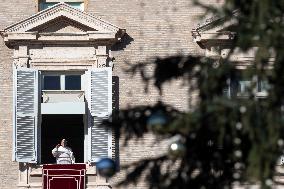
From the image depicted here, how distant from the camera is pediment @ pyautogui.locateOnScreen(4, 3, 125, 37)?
2470cm

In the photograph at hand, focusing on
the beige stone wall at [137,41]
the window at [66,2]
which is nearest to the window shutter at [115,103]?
the beige stone wall at [137,41]

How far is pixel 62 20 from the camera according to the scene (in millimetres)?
24891

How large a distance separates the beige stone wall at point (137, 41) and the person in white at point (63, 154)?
3.30ft

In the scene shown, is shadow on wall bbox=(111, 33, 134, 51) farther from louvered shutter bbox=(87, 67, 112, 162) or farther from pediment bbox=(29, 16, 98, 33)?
pediment bbox=(29, 16, 98, 33)

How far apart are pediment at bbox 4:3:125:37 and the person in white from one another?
2.51 metres

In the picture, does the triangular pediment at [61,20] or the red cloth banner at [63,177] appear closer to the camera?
the red cloth banner at [63,177]

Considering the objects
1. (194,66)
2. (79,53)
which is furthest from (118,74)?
(194,66)

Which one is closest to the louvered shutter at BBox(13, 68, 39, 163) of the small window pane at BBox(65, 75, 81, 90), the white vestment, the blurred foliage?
the white vestment

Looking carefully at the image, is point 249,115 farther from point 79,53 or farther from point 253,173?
point 79,53

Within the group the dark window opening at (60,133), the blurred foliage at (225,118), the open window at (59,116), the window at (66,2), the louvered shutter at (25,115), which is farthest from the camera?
the window at (66,2)

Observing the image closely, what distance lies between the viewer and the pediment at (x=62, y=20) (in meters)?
24.7

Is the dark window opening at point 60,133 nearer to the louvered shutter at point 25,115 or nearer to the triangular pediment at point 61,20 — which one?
the louvered shutter at point 25,115

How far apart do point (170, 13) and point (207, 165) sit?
29.1 feet

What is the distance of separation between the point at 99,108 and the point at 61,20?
2.09 metres
